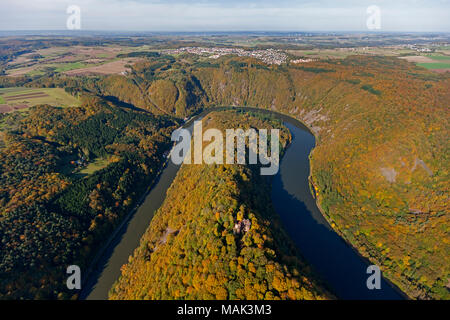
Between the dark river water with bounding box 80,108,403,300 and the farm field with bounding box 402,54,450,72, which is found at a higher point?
the farm field with bounding box 402,54,450,72

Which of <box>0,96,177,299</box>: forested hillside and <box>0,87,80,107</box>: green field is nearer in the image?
<box>0,96,177,299</box>: forested hillside

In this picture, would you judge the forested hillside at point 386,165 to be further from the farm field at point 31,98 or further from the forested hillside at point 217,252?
the farm field at point 31,98

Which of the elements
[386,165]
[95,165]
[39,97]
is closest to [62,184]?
[95,165]

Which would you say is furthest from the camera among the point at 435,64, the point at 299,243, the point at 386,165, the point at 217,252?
the point at 435,64

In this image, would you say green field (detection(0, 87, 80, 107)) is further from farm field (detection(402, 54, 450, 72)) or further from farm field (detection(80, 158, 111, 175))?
Answer: farm field (detection(402, 54, 450, 72))

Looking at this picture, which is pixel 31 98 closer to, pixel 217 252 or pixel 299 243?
pixel 217 252

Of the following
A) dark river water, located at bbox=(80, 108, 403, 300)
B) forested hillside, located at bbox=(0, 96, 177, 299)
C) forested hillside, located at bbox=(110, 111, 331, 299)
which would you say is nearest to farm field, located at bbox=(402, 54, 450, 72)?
dark river water, located at bbox=(80, 108, 403, 300)

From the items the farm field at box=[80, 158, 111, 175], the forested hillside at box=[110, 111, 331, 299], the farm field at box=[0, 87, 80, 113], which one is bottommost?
the forested hillside at box=[110, 111, 331, 299]
